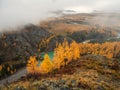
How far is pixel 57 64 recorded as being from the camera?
588 feet

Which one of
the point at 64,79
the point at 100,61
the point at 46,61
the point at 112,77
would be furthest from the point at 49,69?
the point at 64,79

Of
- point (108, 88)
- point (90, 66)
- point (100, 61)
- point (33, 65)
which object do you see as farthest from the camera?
point (33, 65)

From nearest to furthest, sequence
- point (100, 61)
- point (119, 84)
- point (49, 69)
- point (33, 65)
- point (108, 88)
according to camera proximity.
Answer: point (108, 88)
point (119, 84)
point (100, 61)
point (49, 69)
point (33, 65)

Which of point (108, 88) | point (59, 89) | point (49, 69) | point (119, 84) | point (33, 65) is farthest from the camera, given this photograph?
point (33, 65)

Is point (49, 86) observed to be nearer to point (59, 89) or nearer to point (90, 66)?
point (59, 89)

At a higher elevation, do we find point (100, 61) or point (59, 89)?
point (59, 89)

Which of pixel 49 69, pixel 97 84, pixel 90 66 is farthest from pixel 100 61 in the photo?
pixel 97 84

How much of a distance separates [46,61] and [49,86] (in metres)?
92.1

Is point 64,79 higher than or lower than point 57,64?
higher

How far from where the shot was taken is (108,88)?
87562 mm

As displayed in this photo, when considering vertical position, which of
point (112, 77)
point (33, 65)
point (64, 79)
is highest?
point (64, 79)

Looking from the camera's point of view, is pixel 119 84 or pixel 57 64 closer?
pixel 119 84

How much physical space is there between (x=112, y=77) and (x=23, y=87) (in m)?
46.0

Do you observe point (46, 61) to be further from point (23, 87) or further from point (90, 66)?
point (23, 87)
